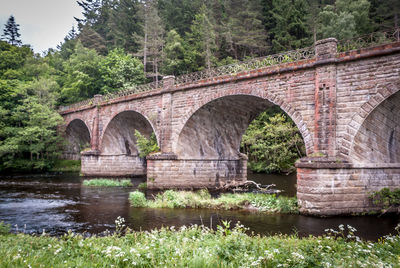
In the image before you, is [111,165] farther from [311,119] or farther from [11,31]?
[11,31]

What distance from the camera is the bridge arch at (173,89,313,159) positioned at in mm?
19141

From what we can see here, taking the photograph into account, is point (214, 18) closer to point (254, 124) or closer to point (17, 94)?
point (254, 124)

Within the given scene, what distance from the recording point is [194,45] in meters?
43.8

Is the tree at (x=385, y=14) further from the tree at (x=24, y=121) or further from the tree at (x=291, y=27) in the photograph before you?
the tree at (x=24, y=121)

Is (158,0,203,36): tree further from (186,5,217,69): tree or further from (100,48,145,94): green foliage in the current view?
(100,48,145,94): green foliage

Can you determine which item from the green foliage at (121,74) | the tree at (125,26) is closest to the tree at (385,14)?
the green foliage at (121,74)

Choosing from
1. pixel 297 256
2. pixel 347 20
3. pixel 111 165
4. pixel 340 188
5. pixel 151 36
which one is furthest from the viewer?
pixel 151 36

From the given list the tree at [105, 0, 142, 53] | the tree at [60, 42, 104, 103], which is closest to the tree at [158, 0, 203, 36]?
the tree at [105, 0, 142, 53]

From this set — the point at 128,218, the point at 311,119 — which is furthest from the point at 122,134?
the point at 311,119

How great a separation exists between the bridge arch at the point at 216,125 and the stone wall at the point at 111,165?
11879 millimetres

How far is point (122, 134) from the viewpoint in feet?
101

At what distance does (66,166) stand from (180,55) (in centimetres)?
2210

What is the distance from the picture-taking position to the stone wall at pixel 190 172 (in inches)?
797

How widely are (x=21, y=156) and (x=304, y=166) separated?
3547 centimetres
